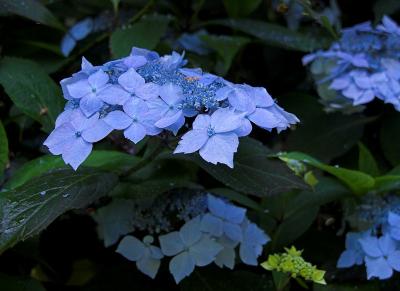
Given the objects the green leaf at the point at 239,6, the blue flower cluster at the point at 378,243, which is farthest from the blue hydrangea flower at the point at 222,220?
the green leaf at the point at 239,6

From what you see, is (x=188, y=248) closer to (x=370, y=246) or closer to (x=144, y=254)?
(x=144, y=254)

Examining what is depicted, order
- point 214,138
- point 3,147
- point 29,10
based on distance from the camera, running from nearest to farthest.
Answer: point 214,138 → point 3,147 → point 29,10

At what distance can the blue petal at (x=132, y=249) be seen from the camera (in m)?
1.18

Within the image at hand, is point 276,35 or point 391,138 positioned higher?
point 276,35

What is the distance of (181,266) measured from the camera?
1138mm

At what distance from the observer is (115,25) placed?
5.16 feet

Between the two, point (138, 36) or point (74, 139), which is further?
point (138, 36)

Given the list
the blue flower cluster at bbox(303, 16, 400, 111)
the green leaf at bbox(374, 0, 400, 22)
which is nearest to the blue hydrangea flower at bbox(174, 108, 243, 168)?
the blue flower cluster at bbox(303, 16, 400, 111)

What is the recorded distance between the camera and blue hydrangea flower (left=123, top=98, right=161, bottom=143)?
0.88 metres

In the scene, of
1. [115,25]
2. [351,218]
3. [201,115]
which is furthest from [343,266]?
[115,25]

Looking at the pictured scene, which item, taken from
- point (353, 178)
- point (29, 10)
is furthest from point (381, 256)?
point (29, 10)

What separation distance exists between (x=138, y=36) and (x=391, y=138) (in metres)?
0.62

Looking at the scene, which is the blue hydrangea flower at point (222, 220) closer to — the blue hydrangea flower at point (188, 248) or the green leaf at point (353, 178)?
the blue hydrangea flower at point (188, 248)

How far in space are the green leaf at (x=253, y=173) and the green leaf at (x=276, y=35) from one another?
480 millimetres
